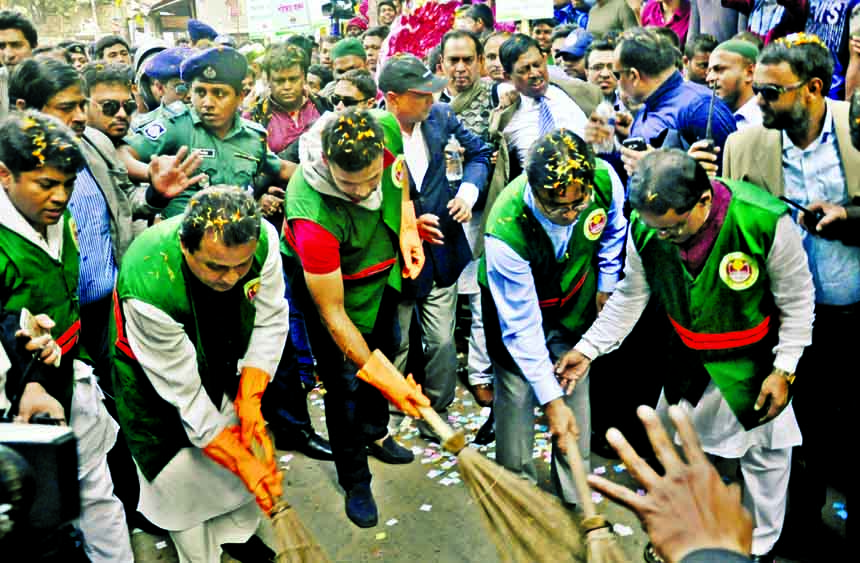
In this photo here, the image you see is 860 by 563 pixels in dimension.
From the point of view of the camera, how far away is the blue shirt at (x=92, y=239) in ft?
11.9

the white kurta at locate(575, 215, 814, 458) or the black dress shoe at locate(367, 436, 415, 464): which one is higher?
the white kurta at locate(575, 215, 814, 458)

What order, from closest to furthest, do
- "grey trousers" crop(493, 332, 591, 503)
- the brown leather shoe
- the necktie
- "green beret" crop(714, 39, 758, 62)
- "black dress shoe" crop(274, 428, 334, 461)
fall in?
"grey trousers" crop(493, 332, 591, 503)
"green beret" crop(714, 39, 758, 62)
"black dress shoe" crop(274, 428, 334, 461)
the necktie
the brown leather shoe

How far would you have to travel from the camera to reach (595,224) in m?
3.38

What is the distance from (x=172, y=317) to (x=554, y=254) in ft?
4.90

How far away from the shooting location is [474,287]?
16.7 feet

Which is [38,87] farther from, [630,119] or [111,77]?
[630,119]

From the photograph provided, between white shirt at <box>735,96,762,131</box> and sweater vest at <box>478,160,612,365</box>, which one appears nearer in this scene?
sweater vest at <box>478,160,612,365</box>

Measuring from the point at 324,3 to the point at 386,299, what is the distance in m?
8.16

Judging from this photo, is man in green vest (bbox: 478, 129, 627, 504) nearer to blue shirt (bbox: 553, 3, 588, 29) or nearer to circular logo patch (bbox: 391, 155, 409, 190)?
circular logo patch (bbox: 391, 155, 409, 190)

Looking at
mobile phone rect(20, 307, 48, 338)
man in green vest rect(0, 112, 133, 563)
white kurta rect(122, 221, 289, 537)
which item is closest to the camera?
mobile phone rect(20, 307, 48, 338)

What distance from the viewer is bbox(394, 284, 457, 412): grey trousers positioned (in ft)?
14.9

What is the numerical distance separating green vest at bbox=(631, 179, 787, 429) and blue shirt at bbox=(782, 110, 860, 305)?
0.38 meters

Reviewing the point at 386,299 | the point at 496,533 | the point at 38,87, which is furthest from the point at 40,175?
the point at 496,533

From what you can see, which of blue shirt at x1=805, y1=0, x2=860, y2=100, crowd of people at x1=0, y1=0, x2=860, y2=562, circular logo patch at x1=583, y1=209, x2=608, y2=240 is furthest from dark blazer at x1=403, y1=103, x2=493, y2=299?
blue shirt at x1=805, y1=0, x2=860, y2=100
